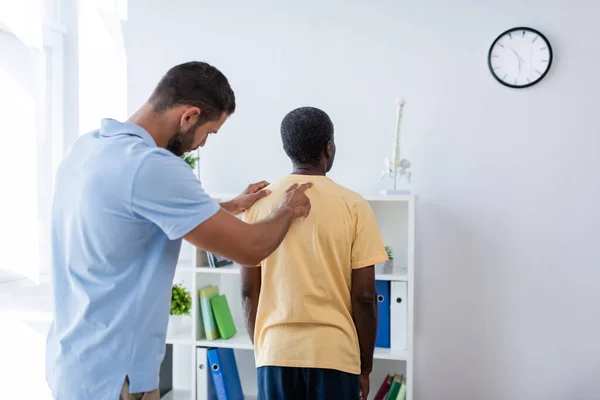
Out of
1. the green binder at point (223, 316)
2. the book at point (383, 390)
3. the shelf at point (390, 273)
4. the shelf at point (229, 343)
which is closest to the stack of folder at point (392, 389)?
the book at point (383, 390)

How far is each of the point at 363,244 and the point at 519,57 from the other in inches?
62.5

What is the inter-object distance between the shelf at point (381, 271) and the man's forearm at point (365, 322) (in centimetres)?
85

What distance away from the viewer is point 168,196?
1.24m

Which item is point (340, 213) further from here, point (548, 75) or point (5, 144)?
point (5, 144)

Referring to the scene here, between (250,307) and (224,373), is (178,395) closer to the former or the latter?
(224,373)

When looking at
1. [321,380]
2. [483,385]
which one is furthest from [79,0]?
[483,385]

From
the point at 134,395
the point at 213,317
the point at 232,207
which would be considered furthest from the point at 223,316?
the point at 134,395

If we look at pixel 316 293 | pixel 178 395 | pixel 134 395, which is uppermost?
pixel 316 293

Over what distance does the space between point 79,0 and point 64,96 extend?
19.5 inches

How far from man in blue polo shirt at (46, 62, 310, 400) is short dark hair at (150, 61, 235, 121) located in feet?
0.34

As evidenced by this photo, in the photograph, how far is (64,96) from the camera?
10.4ft

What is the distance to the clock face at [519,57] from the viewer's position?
282 centimetres

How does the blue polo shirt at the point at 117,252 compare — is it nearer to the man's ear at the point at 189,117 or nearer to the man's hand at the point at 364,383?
the man's ear at the point at 189,117

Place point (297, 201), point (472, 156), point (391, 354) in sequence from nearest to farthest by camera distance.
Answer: point (297, 201), point (391, 354), point (472, 156)
